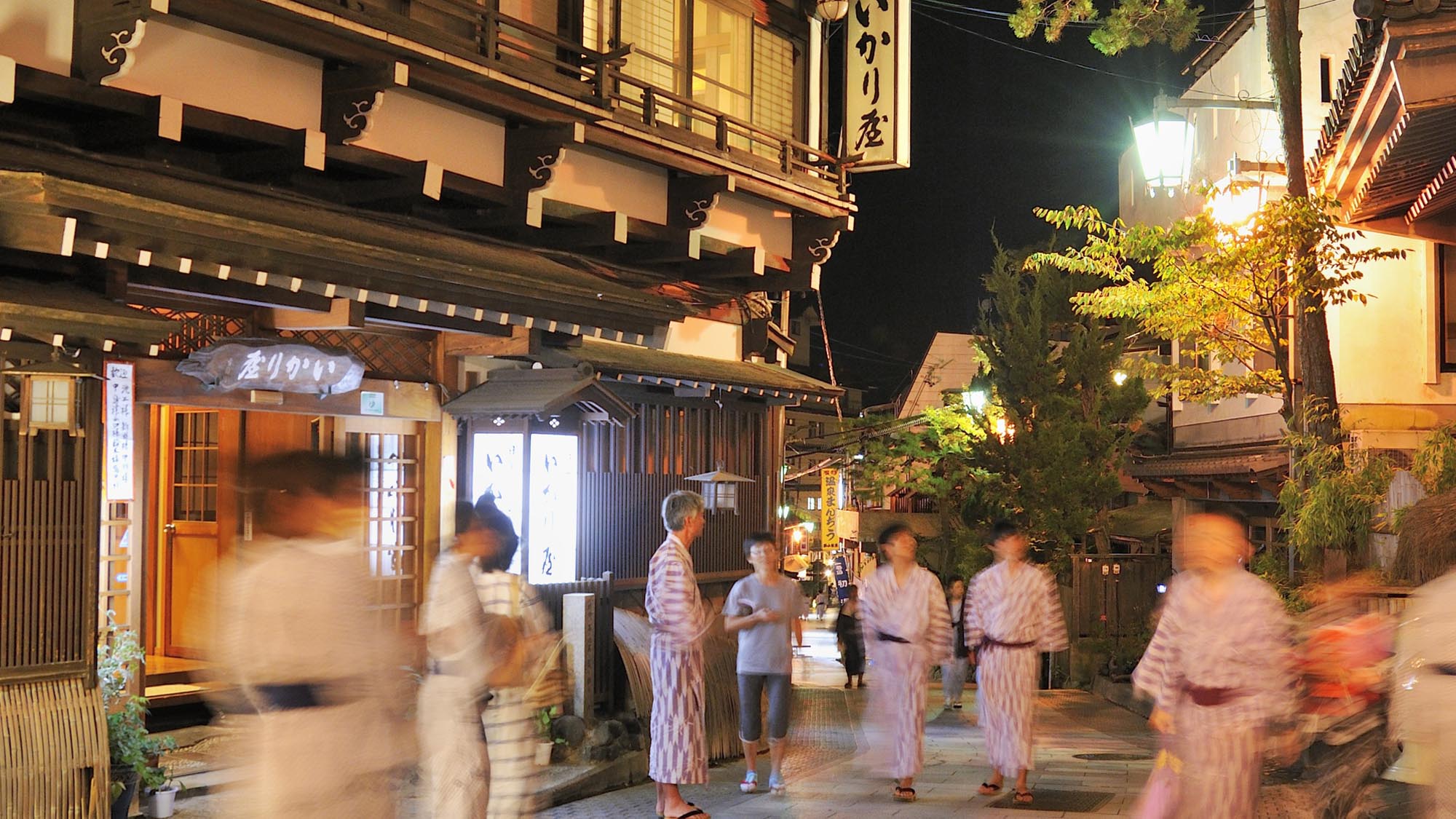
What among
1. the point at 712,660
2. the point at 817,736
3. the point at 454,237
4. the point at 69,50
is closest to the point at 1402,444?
the point at 817,736

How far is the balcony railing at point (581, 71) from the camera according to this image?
10211 mm

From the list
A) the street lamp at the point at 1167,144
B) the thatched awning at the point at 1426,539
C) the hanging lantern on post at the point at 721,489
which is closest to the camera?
the thatched awning at the point at 1426,539

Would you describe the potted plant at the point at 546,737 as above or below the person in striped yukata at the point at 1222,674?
below

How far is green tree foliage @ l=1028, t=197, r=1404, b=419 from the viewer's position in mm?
14008

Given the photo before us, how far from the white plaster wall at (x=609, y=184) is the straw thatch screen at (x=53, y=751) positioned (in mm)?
5941

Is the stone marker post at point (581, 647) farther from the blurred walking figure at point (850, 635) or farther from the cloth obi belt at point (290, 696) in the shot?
the cloth obi belt at point (290, 696)

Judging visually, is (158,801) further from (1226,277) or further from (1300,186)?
(1300,186)

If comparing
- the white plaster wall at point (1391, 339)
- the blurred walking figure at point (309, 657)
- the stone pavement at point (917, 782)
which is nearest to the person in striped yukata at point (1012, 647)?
Answer: the stone pavement at point (917, 782)

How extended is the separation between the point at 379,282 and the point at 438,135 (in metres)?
1.96

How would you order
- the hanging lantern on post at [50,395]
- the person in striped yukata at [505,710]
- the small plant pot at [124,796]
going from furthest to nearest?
the small plant pot at [124,796], the hanging lantern on post at [50,395], the person in striped yukata at [505,710]

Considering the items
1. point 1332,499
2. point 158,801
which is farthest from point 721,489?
point 158,801

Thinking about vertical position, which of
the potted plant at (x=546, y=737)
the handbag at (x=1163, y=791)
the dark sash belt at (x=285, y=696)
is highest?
the dark sash belt at (x=285, y=696)

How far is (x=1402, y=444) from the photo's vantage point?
57.7ft

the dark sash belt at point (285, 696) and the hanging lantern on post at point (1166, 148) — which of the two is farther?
the hanging lantern on post at point (1166, 148)
